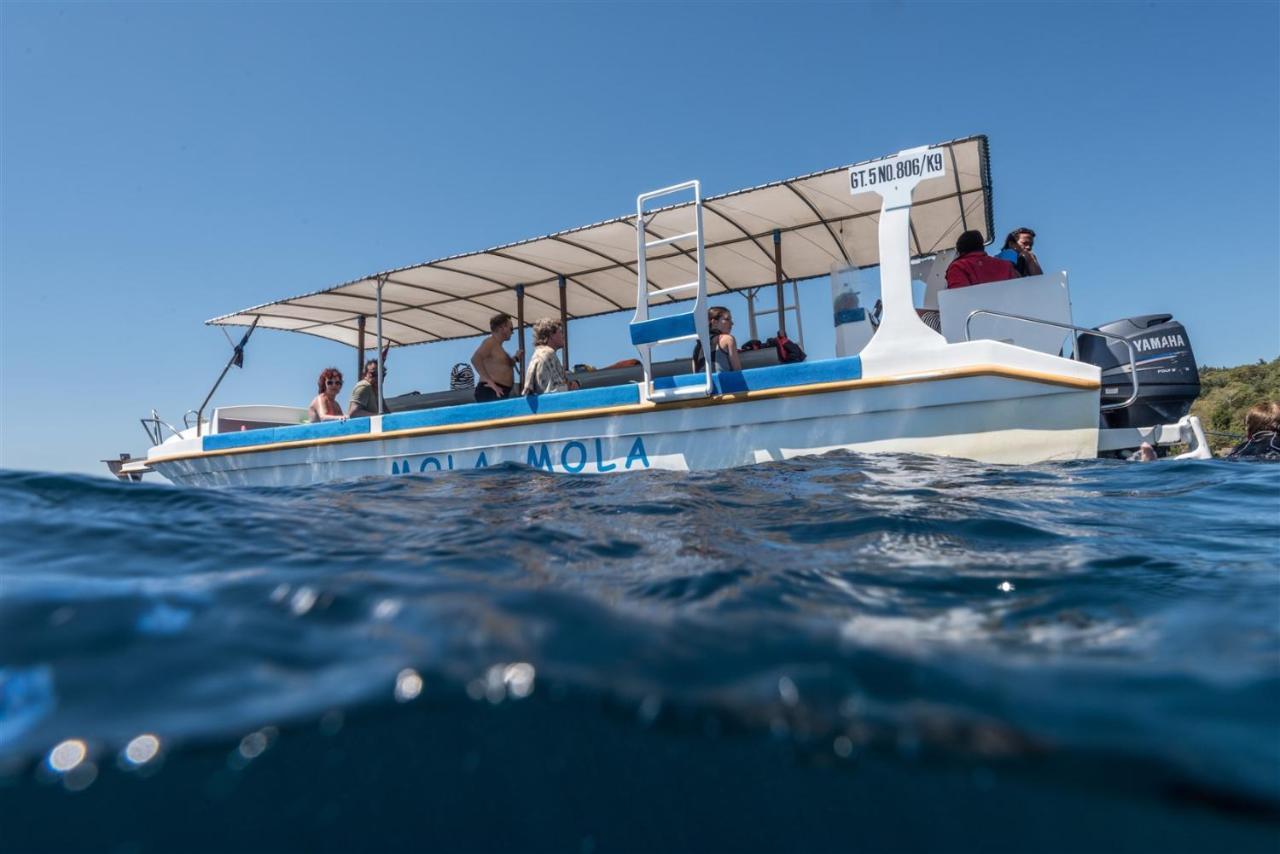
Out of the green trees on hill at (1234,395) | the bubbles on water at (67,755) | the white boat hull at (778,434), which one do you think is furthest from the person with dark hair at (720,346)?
the green trees on hill at (1234,395)

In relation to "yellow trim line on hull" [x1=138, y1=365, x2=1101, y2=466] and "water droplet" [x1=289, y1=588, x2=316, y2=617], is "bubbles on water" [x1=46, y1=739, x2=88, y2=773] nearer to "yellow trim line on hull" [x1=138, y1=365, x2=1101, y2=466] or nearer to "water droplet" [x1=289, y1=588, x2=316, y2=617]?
"water droplet" [x1=289, y1=588, x2=316, y2=617]

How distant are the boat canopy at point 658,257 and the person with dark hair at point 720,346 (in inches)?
Answer: 43.0

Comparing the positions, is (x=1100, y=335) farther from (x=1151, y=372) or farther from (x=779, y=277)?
(x=779, y=277)

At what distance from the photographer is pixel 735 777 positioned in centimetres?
97

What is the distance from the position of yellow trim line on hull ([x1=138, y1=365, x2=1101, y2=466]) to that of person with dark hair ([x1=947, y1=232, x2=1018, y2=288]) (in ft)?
4.20

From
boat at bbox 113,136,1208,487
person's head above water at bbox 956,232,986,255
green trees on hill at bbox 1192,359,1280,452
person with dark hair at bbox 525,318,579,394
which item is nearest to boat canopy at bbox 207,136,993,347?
boat at bbox 113,136,1208,487

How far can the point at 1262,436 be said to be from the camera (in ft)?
16.2

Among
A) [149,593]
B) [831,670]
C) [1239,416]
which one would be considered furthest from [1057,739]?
[1239,416]

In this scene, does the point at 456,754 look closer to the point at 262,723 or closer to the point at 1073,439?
the point at 262,723

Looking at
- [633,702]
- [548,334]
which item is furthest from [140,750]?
[548,334]

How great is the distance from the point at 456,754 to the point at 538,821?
17 cm

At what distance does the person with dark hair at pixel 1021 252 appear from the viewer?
5.41 meters

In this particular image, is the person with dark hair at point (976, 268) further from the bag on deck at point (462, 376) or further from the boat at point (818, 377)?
the bag on deck at point (462, 376)

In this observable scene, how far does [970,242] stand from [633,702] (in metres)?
5.36
